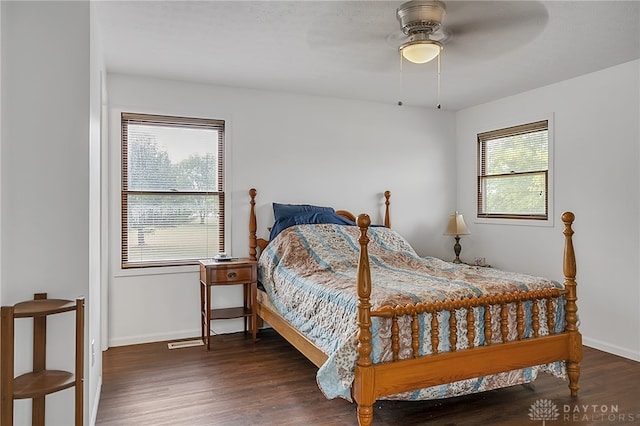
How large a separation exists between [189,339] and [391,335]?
8.21 ft

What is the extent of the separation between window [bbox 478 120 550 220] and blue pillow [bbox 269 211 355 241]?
1882 millimetres

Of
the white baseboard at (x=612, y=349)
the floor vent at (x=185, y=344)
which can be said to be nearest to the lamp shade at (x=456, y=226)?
the white baseboard at (x=612, y=349)

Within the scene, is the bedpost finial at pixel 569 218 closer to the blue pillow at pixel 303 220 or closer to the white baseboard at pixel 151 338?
the blue pillow at pixel 303 220

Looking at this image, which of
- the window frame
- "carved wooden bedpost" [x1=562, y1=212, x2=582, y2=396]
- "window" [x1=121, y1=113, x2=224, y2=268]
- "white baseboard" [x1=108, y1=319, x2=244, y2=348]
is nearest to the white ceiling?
the window frame

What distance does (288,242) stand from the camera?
4082 mm

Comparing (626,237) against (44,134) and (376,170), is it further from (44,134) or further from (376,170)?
(44,134)

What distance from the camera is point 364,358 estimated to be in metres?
2.37

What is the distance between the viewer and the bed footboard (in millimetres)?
2381

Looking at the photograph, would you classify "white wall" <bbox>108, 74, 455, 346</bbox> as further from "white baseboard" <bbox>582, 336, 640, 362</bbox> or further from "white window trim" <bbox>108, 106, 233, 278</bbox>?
"white baseboard" <bbox>582, 336, 640, 362</bbox>

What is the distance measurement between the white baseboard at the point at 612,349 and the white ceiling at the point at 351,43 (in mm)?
2398

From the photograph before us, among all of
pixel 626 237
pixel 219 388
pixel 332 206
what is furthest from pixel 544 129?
pixel 219 388

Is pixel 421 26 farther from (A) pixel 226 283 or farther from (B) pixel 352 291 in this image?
(A) pixel 226 283

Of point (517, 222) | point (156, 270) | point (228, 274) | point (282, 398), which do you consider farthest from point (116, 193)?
point (517, 222)

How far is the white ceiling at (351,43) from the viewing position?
8.89 feet
